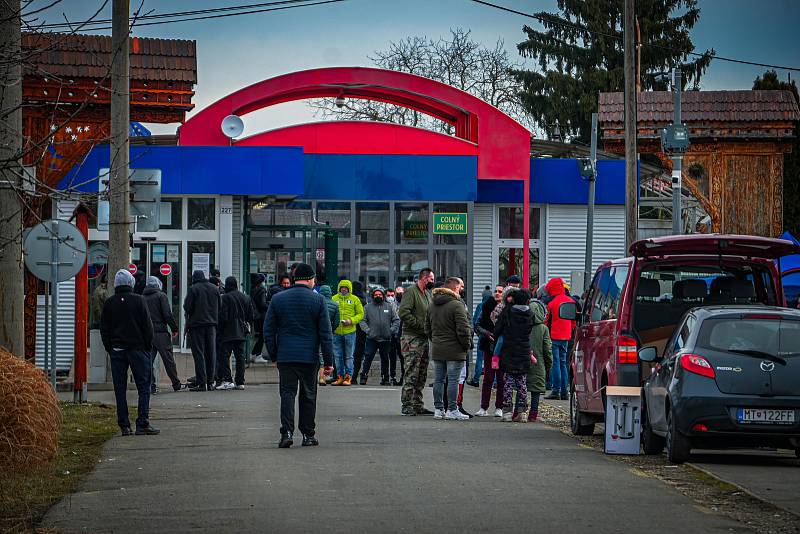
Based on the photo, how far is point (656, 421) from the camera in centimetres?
1382

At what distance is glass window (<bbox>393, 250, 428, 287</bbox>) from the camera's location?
111 feet

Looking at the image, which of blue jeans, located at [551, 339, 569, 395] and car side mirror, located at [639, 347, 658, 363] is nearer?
car side mirror, located at [639, 347, 658, 363]

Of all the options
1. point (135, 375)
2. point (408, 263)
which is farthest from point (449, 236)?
point (135, 375)

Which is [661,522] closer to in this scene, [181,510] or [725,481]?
[725,481]

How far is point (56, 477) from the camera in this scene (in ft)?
39.3

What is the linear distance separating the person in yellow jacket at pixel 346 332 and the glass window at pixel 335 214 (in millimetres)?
7167

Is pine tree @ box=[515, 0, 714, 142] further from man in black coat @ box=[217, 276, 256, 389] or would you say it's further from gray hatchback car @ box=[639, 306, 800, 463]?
gray hatchback car @ box=[639, 306, 800, 463]

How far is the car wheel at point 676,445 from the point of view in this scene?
12906 millimetres

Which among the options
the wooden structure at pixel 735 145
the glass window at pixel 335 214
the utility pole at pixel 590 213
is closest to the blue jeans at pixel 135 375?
the glass window at pixel 335 214

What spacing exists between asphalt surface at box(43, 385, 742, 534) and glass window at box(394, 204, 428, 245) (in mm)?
16655

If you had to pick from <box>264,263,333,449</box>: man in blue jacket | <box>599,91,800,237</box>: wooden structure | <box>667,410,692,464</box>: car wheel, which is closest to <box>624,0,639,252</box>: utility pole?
<box>599,91,800,237</box>: wooden structure

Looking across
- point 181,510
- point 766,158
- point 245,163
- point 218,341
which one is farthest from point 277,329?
point 766,158

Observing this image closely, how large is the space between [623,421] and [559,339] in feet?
30.0

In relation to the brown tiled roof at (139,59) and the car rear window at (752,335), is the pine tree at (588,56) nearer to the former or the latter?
the brown tiled roof at (139,59)
